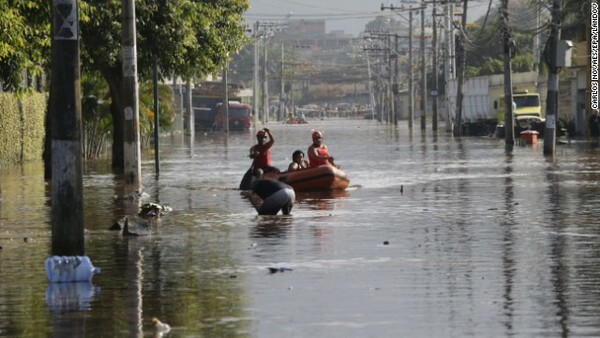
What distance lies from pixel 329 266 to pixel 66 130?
142 inches

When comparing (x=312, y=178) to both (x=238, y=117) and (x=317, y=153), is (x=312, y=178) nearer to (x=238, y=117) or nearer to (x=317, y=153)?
(x=317, y=153)

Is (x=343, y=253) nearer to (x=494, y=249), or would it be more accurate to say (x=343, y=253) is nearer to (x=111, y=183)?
(x=494, y=249)

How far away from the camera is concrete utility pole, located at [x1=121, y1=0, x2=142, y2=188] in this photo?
3247cm

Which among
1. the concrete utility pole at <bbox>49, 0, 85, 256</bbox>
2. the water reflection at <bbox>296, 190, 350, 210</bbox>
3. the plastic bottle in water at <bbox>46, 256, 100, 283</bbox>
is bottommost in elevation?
the water reflection at <bbox>296, 190, 350, 210</bbox>

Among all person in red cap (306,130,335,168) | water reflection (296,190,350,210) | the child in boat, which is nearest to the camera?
water reflection (296,190,350,210)

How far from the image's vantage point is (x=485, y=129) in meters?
95.8

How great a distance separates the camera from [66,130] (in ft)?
51.3

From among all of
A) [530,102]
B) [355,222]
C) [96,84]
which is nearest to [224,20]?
[96,84]

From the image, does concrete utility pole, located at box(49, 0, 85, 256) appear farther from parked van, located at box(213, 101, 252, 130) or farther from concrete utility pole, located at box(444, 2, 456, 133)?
parked van, located at box(213, 101, 252, 130)

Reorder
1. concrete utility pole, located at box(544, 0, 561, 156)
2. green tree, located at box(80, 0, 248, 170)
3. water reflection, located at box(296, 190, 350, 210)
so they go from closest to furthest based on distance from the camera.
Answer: water reflection, located at box(296, 190, 350, 210) → green tree, located at box(80, 0, 248, 170) → concrete utility pole, located at box(544, 0, 561, 156)

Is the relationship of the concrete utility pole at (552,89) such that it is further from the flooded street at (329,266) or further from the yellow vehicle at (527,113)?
the yellow vehicle at (527,113)

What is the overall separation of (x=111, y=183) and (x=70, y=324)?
25.4 m

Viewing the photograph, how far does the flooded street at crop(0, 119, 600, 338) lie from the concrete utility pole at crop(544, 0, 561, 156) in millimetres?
18595

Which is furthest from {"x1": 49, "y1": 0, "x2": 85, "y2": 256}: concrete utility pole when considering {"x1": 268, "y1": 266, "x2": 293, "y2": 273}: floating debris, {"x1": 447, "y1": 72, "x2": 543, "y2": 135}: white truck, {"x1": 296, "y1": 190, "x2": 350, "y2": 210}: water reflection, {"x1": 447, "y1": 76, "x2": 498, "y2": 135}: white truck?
{"x1": 447, "y1": 76, "x2": 498, "y2": 135}: white truck
